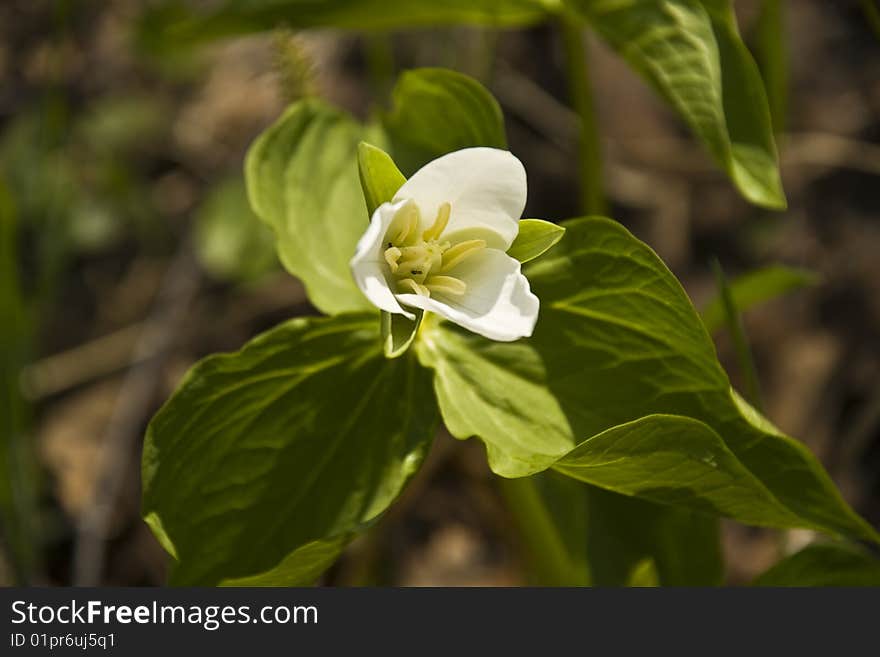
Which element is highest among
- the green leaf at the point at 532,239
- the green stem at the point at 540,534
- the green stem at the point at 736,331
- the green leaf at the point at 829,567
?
the green leaf at the point at 532,239

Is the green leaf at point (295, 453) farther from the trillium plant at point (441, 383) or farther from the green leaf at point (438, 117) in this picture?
the green leaf at point (438, 117)

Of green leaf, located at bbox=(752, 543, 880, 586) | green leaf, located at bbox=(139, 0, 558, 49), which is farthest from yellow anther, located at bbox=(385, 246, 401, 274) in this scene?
green leaf, located at bbox=(752, 543, 880, 586)

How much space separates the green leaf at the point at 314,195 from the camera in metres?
1.56

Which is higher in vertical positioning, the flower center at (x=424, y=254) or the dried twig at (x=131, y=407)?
the flower center at (x=424, y=254)

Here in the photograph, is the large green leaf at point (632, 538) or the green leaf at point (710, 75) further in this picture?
the large green leaf at point (632, 538)

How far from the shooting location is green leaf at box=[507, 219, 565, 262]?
1.32 metres

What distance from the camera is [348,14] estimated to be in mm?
1881

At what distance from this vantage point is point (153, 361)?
265cm

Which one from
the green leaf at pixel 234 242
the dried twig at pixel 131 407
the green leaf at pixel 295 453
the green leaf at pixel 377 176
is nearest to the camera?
the green leaf at pixel 377 176

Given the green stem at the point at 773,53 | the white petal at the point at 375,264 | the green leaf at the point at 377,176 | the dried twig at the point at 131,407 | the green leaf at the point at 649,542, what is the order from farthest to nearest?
1. the dried twig at the point at 131,407
2. the green stem at the point at 773,53
3. the green leaf at the point at 649,542
4. the green leaf at the point at 377,176
5. the white petal at the point at 375,264

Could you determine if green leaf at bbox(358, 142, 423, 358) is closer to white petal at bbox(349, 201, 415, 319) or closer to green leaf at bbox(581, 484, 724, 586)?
white petal at bbox(349, 201, 415, 319)

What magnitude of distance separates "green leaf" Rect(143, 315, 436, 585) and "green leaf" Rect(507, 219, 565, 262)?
0.84 feet

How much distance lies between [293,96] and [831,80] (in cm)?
166

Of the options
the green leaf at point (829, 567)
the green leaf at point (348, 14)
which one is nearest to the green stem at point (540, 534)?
the green leaf at point (829, 567)
